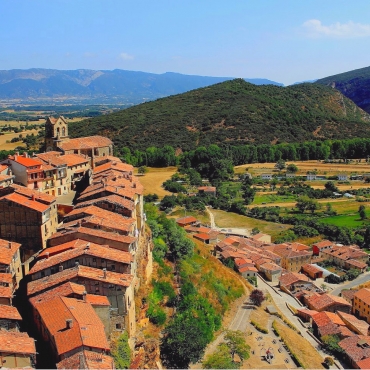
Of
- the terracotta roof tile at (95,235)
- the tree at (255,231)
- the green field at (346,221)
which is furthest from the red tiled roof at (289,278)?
the terracotta roof tile at (95,235)

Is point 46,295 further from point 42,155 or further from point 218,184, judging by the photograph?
point 218,184

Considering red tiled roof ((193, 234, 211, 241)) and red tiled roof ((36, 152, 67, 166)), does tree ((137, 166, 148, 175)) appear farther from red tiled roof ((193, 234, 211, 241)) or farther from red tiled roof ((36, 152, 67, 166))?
red tiled roof ((36, 152, 67, 166))

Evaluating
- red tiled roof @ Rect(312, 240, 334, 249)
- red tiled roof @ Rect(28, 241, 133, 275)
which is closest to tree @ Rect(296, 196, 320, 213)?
red tiled roof @ Rect(312, 240, 334, 249)

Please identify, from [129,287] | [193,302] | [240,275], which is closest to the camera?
[129,287]

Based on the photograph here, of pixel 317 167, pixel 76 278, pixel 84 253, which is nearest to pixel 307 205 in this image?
pixel 317 167

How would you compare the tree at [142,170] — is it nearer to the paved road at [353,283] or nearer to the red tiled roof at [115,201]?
the paved road at [353,283]

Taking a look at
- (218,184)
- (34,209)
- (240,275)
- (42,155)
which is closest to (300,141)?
(218,184)

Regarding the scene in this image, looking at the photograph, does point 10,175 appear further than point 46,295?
Yes
